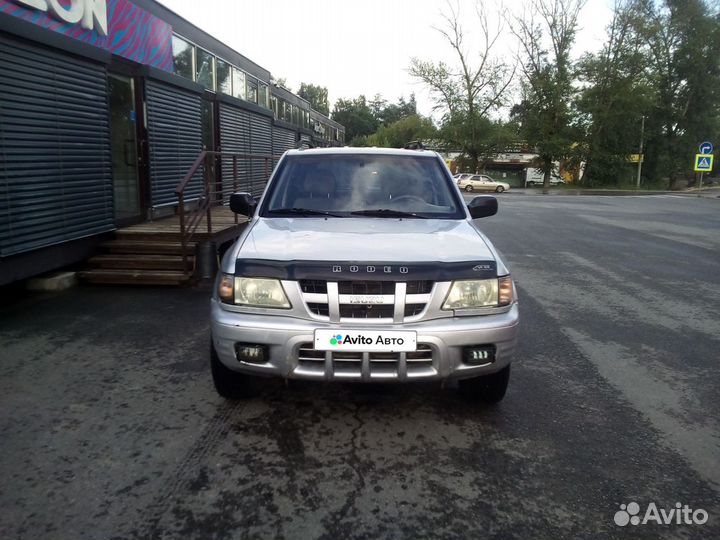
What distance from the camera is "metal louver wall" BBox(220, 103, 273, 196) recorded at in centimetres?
1414

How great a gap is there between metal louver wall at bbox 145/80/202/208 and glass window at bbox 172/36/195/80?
2.68ft

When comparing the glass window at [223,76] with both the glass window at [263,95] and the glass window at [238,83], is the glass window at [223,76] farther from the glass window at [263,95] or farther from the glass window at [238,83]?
the glass window at [263,95]

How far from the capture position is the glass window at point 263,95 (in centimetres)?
1987

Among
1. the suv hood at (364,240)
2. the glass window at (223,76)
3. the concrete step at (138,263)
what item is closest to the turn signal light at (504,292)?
the suv hood at (364,240)

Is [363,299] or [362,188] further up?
[362,188]

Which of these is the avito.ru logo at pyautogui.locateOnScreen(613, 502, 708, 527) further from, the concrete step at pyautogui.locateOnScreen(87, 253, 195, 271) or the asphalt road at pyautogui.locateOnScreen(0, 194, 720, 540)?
the concrete step at pyautogui.locateOnScreen(87, 253, 195, 271)

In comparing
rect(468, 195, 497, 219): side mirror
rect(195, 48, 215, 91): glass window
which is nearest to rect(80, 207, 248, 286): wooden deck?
rect(468, 195, 497, 219): side mirror

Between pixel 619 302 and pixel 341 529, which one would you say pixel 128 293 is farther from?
pixel 619 302

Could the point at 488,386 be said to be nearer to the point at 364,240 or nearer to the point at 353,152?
the point at 364,240

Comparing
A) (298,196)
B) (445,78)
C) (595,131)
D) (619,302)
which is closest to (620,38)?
(595,131)

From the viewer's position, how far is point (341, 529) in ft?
8.21

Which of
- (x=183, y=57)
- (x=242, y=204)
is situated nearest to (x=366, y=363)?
(x=242, y=204)

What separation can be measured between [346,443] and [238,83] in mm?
15693

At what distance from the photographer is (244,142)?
15.8 m
